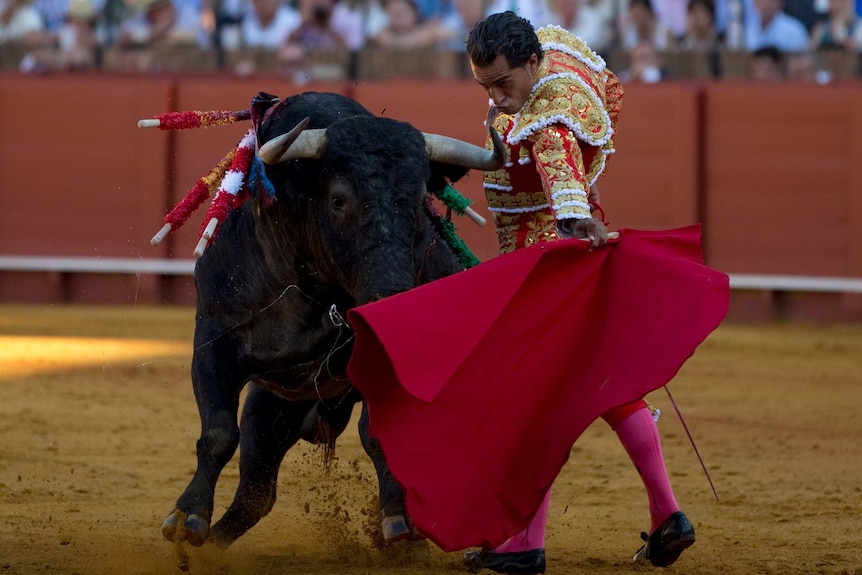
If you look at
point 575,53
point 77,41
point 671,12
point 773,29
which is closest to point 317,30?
point 77,41

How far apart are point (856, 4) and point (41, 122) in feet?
15.5

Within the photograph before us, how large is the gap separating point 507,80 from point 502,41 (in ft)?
0.26

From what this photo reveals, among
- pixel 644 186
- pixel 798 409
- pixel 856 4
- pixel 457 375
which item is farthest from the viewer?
pixel 644 186

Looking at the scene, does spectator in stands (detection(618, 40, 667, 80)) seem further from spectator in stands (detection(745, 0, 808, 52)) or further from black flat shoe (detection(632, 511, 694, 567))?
black flat shoe (detection(632, 511, 694, 567))

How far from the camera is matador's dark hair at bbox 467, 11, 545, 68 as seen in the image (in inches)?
104

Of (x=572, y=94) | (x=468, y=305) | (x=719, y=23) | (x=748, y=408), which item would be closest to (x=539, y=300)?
(x=468, y=305)

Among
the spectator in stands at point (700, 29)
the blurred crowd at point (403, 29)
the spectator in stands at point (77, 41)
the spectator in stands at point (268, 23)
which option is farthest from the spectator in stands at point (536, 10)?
the spectator in stands at point (77, 41)

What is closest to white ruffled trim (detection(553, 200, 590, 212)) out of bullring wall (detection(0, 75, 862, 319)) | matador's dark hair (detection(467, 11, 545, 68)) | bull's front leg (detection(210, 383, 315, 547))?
matador's dark hair (detection(467, 11, 545, 68))

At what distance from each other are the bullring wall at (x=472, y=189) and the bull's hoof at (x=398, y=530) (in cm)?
478

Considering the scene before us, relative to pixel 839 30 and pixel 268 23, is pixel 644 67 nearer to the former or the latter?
pixel 839 30

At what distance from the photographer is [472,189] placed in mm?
7555

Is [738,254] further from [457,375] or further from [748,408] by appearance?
[457,375]

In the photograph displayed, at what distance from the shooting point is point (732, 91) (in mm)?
8023

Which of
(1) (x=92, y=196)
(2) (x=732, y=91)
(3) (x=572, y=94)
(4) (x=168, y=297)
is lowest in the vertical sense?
(4) (x=168, y=297)
